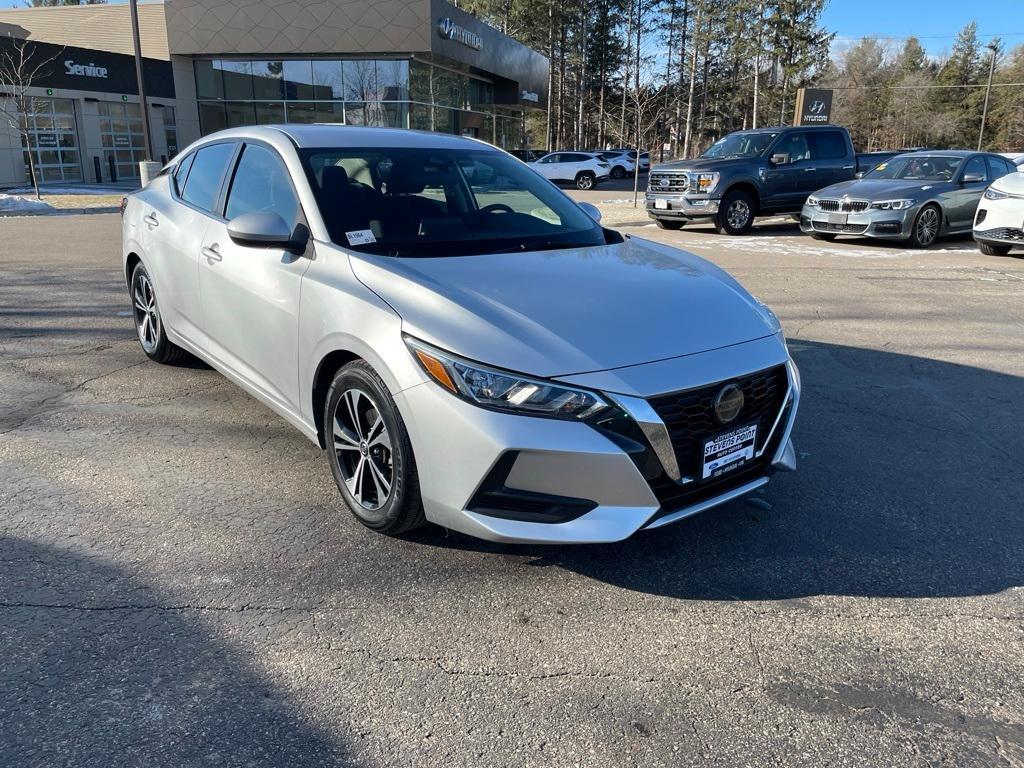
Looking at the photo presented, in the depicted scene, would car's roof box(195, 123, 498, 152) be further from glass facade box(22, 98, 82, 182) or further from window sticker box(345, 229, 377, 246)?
glass facade box(22, 98, 82, 182)

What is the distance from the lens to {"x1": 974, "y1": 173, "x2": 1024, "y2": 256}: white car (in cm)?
1140

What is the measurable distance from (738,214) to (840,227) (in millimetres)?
2425

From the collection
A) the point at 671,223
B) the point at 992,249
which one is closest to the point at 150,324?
the point at 992,249

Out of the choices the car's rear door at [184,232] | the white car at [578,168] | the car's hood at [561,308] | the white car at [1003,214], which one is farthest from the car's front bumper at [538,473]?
the white car at [578,168]

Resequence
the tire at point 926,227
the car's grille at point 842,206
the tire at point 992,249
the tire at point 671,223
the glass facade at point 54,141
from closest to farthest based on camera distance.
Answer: the tire at point 992,249 → the tire at point 926,227 → the car's grille at point 842,206 → the tire at point 671,223 → the glass facade at point 54,141

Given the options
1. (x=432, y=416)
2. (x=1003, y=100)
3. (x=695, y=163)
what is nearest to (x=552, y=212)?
(x=432, y=416)

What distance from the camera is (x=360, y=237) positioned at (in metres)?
3.66

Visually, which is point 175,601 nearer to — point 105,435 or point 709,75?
point 105,435

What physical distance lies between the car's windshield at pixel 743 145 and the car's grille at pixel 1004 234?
15.7 feet

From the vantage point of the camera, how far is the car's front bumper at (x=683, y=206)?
15281 millimetres

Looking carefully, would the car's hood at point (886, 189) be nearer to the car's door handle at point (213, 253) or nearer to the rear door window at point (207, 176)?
the rear door window at point (207, 176)

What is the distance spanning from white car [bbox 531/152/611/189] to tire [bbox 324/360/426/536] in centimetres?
3265

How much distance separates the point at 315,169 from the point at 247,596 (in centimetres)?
211

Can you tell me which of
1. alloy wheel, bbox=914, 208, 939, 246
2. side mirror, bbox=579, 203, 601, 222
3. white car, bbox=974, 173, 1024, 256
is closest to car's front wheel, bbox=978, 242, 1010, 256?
white car, bbox=974, 173, 1024, 256
